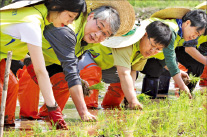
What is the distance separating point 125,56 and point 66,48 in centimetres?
126

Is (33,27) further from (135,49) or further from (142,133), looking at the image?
(135,49)

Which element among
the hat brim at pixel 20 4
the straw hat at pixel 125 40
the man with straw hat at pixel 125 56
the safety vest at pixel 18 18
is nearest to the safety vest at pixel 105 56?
the man with straw hat at pixel 125 56

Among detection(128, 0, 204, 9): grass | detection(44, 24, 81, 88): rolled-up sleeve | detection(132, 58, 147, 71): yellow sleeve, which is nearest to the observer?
detection(44, 24, 81, 88): rolled-up sleeve

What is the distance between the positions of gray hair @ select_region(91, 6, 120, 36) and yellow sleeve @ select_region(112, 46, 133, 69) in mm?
858

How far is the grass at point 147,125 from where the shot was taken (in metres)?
3.36

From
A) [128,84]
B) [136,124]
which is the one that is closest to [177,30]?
[128,84]

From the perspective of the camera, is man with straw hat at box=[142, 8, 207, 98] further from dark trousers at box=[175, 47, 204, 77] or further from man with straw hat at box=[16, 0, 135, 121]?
man with straw hat at box=[16, 0, 135, 121]

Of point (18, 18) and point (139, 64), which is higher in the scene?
point (18, 18)

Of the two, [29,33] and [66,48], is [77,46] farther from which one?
[29,33]

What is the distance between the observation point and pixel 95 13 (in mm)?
4199

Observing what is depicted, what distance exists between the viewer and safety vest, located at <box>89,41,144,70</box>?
5.26m

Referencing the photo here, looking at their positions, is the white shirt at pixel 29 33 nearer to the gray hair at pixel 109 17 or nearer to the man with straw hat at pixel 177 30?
the gray hair at pixel 109 17

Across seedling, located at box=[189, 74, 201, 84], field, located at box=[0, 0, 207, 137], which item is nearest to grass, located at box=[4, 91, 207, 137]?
field, located at box=[0, 0, 207, 137]

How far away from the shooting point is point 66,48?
12.7ft
